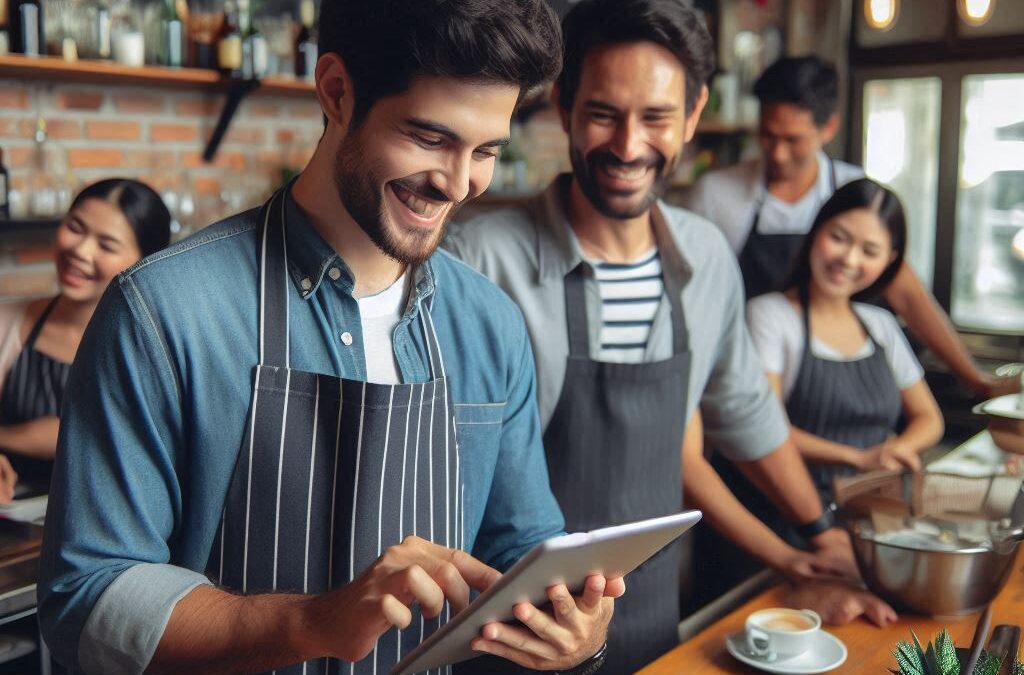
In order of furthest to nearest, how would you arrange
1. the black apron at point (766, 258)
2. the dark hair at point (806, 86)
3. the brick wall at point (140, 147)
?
the black apron at point (766, 258) → the dark hair at point (806, 86) → the brick wall at point (140, 147)

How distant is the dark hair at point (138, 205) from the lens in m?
2.48

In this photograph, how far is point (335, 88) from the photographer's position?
4.07 feet

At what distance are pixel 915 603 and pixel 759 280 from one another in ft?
6.76

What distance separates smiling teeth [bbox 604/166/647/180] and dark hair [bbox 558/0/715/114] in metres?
0.18

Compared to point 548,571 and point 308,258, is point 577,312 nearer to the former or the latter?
point 308,258

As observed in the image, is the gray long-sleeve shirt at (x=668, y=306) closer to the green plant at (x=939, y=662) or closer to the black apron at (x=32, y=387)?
the green plant at (x=939, y=662)

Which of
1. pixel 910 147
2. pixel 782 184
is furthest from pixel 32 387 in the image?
pixel 910 147

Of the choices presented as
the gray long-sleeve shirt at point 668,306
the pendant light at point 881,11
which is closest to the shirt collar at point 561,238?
the gray long-sleeve shirt at point 668,306

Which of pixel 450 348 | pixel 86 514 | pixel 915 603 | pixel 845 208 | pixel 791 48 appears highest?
pixel 791 48

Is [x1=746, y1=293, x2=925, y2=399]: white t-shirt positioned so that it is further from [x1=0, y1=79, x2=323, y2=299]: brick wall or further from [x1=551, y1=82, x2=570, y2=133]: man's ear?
[x1=0, y1=79, x2=323, y2=299]: brick wall

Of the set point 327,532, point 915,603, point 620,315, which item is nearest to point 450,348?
point 327,532

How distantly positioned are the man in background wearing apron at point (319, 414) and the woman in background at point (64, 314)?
4.29ft

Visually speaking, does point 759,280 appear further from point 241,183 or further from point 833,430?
point 241,183

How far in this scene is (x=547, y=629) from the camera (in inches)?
43.4
